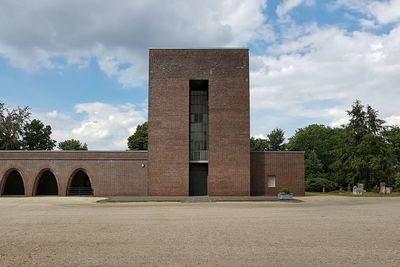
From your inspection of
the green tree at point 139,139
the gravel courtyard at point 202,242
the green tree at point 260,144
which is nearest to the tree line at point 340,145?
the green tree at point 139,139

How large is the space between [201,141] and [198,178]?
3.48m

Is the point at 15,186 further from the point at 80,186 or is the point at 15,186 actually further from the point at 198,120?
the point at 198,120

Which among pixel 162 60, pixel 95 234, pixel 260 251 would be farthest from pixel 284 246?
pixel 162 60

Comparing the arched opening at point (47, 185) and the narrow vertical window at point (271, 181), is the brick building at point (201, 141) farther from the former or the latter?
the arched opening at point (47, 185)

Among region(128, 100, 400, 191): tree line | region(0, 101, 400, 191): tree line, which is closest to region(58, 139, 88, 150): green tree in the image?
region(0, 101, 400, 191): tree line

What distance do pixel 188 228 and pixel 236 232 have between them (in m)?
2.06

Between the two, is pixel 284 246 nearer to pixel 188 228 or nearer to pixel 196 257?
pixel 196 257

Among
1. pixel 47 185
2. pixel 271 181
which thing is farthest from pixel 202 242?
pixel 47 185

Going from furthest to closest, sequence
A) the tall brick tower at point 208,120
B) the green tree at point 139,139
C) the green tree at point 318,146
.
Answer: the green tree at point 139,139 < the green tree at point 318,146 < the tall brick tower at point 208,120

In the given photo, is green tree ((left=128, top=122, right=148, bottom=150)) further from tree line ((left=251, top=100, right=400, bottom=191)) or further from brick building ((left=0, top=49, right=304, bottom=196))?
brick building ((left=0, top=49, right=304, bottom=196))

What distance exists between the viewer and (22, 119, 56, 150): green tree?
3447 inches

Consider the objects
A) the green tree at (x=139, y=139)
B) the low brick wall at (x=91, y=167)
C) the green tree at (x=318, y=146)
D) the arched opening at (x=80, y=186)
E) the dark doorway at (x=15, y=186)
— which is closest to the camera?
the low brick wall at (x=91, y=167)

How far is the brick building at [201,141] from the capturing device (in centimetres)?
4072

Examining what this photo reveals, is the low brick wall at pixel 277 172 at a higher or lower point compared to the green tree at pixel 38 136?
lower
